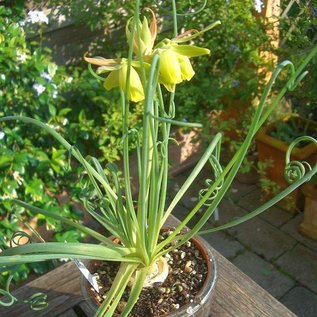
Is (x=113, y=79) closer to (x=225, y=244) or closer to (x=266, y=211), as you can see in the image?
(x=225, y=244)

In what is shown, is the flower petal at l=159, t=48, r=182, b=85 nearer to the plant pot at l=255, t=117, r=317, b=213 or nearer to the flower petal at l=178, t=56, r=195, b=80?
the flower petal at l=178, t=56, r=195, b=80

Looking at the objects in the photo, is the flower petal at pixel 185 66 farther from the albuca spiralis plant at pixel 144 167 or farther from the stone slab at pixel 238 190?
the stone slab at pixel 238 190

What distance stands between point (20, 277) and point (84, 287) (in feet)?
3.18

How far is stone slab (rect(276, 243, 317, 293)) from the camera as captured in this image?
6.30 ft

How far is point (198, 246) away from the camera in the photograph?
945 mm

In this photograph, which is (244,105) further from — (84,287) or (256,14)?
(84,287)

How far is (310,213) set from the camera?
2.05m

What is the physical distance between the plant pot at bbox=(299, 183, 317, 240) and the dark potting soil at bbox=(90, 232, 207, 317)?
1.18 m

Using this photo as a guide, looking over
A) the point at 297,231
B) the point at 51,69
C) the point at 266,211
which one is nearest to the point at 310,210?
the point at 297,231

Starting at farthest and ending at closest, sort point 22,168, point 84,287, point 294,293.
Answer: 1. point 294,293
2. point 22,168
3. point 84,287

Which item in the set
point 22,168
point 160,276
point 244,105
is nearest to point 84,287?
point 160,276

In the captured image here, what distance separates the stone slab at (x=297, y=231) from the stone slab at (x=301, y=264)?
0.03m

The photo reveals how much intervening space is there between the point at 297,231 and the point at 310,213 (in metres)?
0.14

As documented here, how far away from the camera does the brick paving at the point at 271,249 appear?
1874mm
